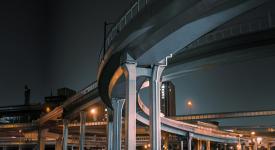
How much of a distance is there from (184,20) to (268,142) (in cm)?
13721

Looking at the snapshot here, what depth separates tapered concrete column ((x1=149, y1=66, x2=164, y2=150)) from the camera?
91.8 ft

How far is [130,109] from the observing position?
27688 millimetres

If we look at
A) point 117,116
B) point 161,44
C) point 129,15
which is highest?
point 129,15

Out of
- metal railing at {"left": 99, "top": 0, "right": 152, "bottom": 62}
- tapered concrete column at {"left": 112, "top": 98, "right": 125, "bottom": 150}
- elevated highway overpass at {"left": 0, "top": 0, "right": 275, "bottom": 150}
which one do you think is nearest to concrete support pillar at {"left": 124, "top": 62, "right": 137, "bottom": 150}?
elevated highway overpass at {"left": 0, "top": 0, "right": 275, "bottom": 150}

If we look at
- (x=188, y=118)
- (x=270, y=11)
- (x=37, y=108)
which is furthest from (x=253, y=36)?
(x=37, y=108)

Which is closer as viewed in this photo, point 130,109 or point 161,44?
point 161,44

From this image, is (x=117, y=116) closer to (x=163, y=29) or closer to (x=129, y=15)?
(x=129, y=15)

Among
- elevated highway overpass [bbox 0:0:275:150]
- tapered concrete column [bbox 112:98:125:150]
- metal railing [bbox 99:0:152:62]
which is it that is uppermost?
metal railing [bbox 99:0:152:62]

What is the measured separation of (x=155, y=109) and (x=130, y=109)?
7.47ft

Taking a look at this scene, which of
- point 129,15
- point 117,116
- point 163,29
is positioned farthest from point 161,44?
point 117,116

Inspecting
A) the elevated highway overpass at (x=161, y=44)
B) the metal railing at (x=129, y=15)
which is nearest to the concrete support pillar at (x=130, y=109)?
the elevated highway overpass at (x=161, y=44)

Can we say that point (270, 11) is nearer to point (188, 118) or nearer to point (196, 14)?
point (196, 14)

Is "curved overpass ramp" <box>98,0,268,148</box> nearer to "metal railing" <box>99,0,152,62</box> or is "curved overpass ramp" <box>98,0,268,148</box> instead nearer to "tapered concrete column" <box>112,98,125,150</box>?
"metal railing" <box>99,0,152,62</box>

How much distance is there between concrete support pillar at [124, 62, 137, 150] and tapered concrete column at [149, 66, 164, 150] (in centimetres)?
157
